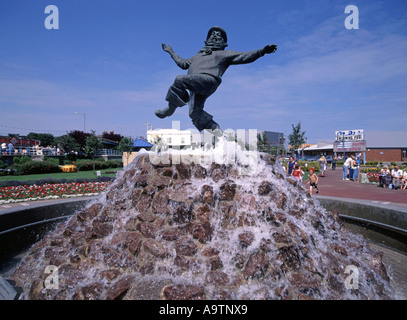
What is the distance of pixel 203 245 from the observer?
2965mm

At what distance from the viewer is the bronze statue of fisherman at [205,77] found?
4.50 meters

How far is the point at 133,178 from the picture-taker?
387 centimetres

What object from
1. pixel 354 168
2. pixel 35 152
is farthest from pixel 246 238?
pixel 35 152

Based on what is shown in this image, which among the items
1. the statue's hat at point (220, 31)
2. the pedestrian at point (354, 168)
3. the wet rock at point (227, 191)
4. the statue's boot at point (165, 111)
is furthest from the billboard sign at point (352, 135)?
the wet rock at point (227, 191)

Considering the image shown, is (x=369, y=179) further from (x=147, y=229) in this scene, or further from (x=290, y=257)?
(x=147, y=229)

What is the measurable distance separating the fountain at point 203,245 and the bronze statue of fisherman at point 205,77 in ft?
4.10

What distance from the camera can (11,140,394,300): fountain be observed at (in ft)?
8.59

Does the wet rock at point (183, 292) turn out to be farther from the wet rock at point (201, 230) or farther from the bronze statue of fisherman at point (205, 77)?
the bronze statue of fisherman at point (205, 77)

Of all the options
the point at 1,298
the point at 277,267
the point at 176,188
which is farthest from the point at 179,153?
the point at 1,298

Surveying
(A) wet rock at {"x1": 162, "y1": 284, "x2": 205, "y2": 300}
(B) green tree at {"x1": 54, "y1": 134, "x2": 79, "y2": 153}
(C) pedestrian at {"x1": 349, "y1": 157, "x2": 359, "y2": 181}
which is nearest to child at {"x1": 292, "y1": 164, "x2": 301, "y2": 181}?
(C) pedestrian at {"x1": 349, "y1": 157, "x2": 359, "y2": 181}

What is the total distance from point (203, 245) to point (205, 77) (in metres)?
2.90

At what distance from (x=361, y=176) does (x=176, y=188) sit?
1409 centimetres
